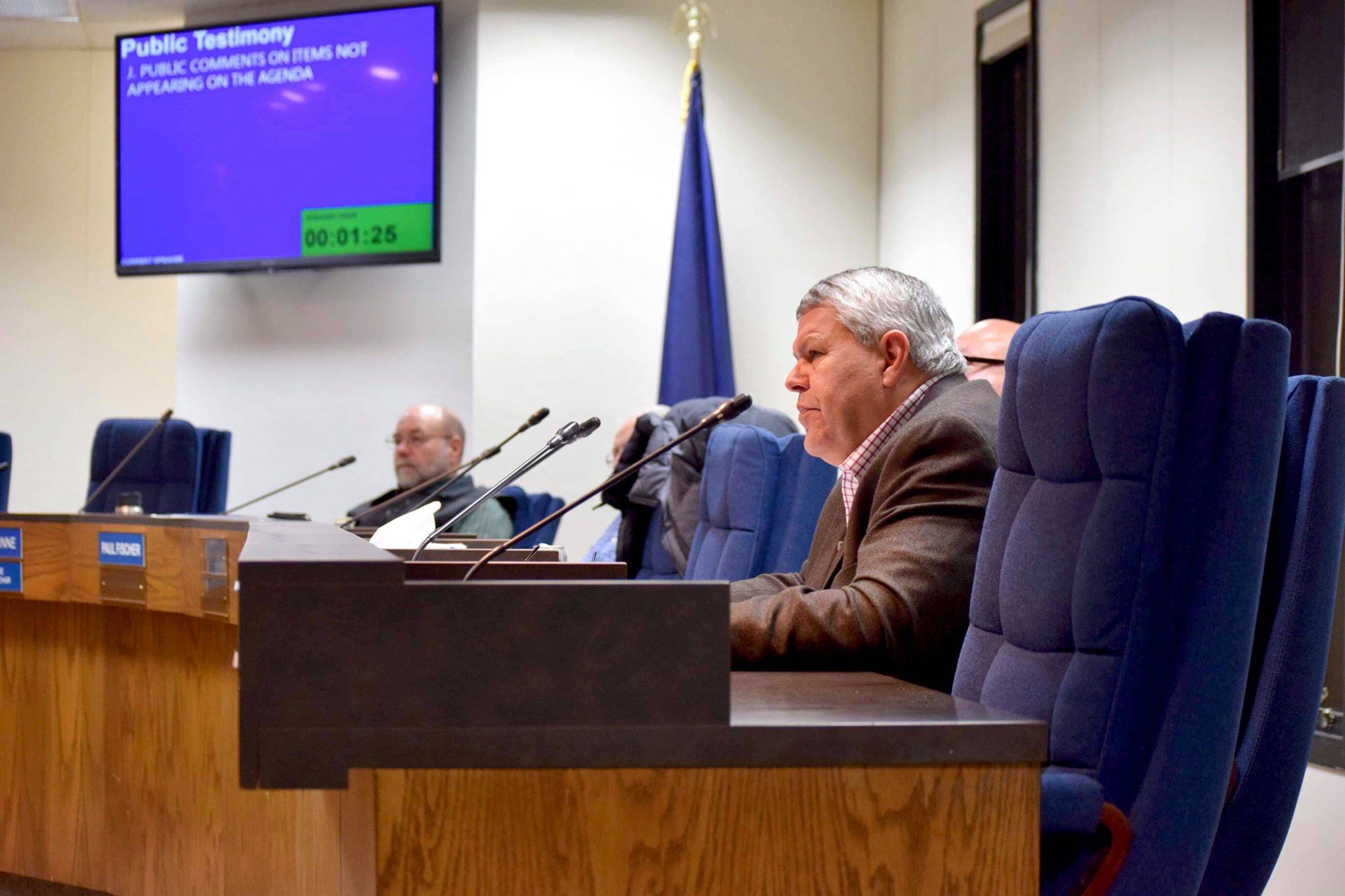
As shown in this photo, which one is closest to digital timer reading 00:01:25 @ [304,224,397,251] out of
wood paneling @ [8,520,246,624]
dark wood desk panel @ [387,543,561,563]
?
wood paneling @ [8,520,246,624]

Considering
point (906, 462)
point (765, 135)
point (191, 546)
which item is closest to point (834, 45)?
point (765, 135)

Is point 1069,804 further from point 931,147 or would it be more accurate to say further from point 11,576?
point 931,147

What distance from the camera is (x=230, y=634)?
298 centimetres

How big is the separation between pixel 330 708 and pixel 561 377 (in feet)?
15.4

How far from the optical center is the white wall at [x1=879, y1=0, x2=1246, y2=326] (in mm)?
3633

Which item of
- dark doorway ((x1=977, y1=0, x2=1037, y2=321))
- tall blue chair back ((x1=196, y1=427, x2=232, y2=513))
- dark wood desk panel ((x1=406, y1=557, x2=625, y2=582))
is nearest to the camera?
dark wood desk panel ((x1=406, y1=557, x2=625, y2=582))

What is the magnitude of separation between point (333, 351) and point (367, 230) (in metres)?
0.68

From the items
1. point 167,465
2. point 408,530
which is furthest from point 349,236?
point 408,530

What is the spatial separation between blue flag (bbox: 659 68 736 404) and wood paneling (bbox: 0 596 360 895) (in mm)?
2567

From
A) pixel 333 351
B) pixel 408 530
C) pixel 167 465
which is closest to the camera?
pixel 408 530

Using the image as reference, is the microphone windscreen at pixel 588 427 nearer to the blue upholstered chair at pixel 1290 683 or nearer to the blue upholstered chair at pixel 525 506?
the blue upholstered chair at pixel 1290 683

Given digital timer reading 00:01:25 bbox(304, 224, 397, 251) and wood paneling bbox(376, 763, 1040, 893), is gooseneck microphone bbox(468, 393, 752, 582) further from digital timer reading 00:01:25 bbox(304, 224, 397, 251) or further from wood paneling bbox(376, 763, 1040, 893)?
digital timer reading 00:01:25 bbox(304, 224, 397, 251)

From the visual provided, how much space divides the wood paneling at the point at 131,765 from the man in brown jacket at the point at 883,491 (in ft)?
3.88

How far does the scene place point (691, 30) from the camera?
5.64 meters
